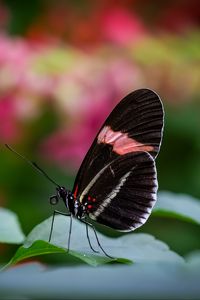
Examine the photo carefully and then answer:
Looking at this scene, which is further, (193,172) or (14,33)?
(14,33)

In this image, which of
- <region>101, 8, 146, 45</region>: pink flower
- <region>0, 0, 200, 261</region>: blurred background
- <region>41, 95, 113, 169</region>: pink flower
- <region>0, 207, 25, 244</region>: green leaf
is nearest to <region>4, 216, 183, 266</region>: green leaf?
<region>0, 207, 25, 244</region>: green leaf

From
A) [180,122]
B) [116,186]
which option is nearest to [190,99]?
[180,122]

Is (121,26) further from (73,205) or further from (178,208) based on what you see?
(178,208)

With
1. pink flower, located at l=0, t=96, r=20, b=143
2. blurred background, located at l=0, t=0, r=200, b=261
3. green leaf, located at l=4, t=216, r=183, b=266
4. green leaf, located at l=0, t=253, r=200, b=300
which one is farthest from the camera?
pink flower, located at l=0, t=96, r=20, b=143

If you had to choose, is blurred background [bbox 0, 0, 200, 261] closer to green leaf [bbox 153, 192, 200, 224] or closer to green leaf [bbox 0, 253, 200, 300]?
green leaf [bbox 153, 192, 200, 224]

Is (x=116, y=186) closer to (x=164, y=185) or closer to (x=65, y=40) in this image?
(x=164, y=185)

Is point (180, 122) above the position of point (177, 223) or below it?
above

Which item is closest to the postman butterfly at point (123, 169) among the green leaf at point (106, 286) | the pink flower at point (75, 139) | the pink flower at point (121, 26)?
the green leaf at point (106, 286)
